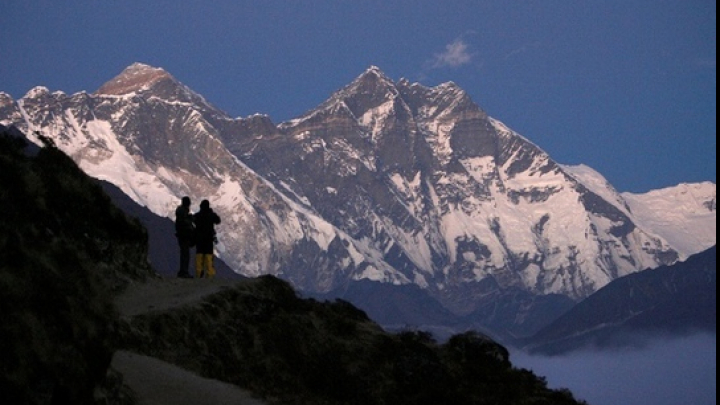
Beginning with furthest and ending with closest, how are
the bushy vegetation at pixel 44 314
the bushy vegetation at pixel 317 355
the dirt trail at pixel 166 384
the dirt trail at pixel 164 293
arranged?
the dirt trail at pixel 164 293, the bushy vegetation at pixel 317 355, the dirt trail at pixel 166 384, the bushy vegetation at pixel 44 314

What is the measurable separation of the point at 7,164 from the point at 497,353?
569 inches

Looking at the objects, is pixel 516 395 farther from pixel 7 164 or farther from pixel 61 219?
pixel 7 164

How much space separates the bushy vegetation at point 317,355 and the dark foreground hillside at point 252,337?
1.3 inches

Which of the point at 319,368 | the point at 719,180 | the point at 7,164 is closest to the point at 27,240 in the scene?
the point at 7,164

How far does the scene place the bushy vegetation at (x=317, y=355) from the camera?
27.3 meters

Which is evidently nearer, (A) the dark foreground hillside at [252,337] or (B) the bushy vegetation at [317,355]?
(A) the dark foreground hillside at [252,337]

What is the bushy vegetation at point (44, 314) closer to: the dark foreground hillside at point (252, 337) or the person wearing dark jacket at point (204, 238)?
the dark foreground hillside at point (252, 337)

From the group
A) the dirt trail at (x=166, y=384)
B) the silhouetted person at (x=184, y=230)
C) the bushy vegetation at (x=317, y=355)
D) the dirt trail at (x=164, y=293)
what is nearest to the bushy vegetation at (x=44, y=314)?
the dirt trail at (x=166, y=384)

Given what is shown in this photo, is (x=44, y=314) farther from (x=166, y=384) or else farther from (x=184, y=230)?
(x=184, y=230)

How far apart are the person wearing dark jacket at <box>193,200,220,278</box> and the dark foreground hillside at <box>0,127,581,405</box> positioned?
71.9 inches

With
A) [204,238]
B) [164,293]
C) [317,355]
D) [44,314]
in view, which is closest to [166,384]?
[44,314]

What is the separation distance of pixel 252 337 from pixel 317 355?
1458 millimetres

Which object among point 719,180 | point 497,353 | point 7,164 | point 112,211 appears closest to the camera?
point 7,164

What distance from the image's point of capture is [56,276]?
17844 mm
